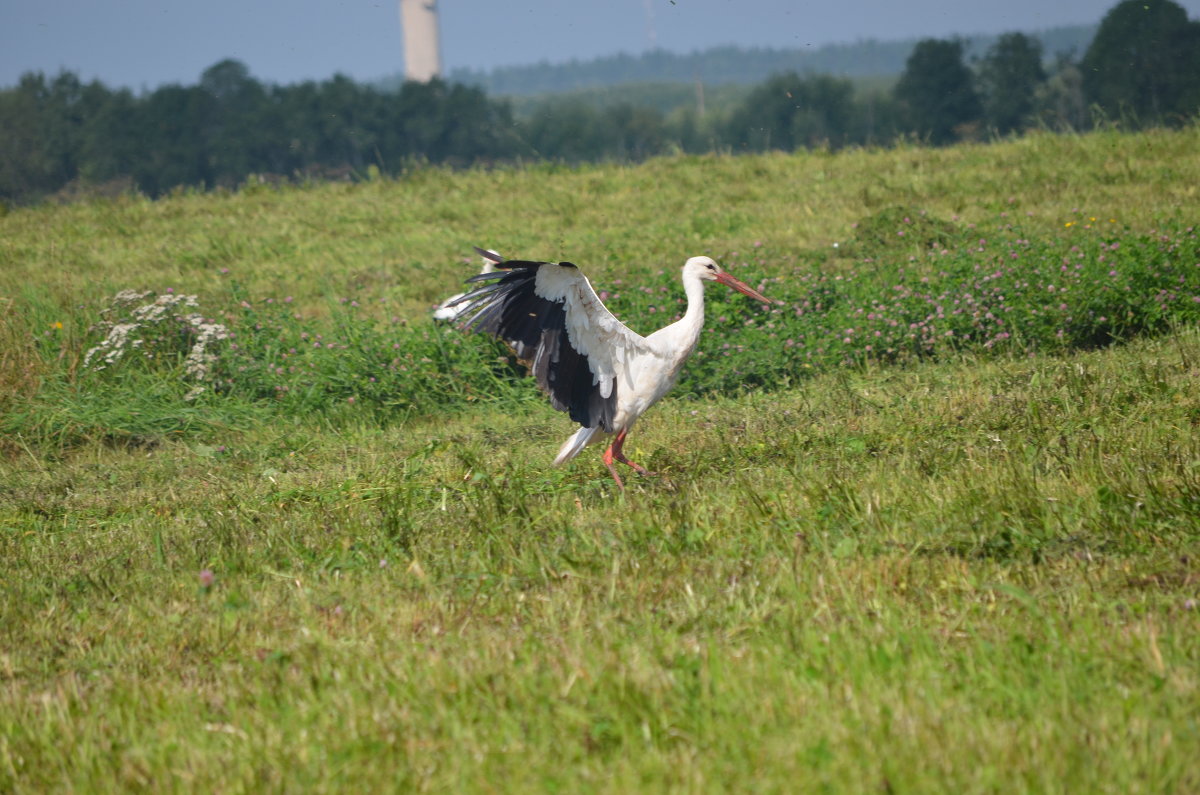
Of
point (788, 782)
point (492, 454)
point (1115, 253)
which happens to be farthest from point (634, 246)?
point (788, 782)

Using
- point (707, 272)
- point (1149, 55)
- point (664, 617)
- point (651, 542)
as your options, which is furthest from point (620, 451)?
point (1149, 55)

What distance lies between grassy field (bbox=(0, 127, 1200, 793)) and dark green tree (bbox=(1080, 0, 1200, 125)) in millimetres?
25358

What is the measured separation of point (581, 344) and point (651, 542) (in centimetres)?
185

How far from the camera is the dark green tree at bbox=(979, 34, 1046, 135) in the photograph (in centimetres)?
4325

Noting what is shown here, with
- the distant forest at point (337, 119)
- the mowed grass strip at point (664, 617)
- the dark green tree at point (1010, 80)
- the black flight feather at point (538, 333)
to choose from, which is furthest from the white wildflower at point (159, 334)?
the dark green tree at point (1010, 80)

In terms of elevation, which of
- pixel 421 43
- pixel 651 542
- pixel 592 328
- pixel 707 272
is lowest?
pixel 651 542

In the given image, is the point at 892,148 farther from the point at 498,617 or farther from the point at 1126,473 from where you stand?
the point at 498,617

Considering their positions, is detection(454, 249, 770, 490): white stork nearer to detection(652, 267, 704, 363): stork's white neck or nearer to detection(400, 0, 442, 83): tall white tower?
detection(652, 267, 704, 363): stork's white neck

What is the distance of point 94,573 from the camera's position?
480 centimetres

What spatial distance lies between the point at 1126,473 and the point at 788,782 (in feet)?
8.28

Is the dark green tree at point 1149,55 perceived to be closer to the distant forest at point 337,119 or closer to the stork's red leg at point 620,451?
the distant forest at point 337,119

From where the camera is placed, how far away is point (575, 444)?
619 cm

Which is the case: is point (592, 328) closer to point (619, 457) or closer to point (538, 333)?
point (538, 333)

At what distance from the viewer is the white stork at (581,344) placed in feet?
18.7
